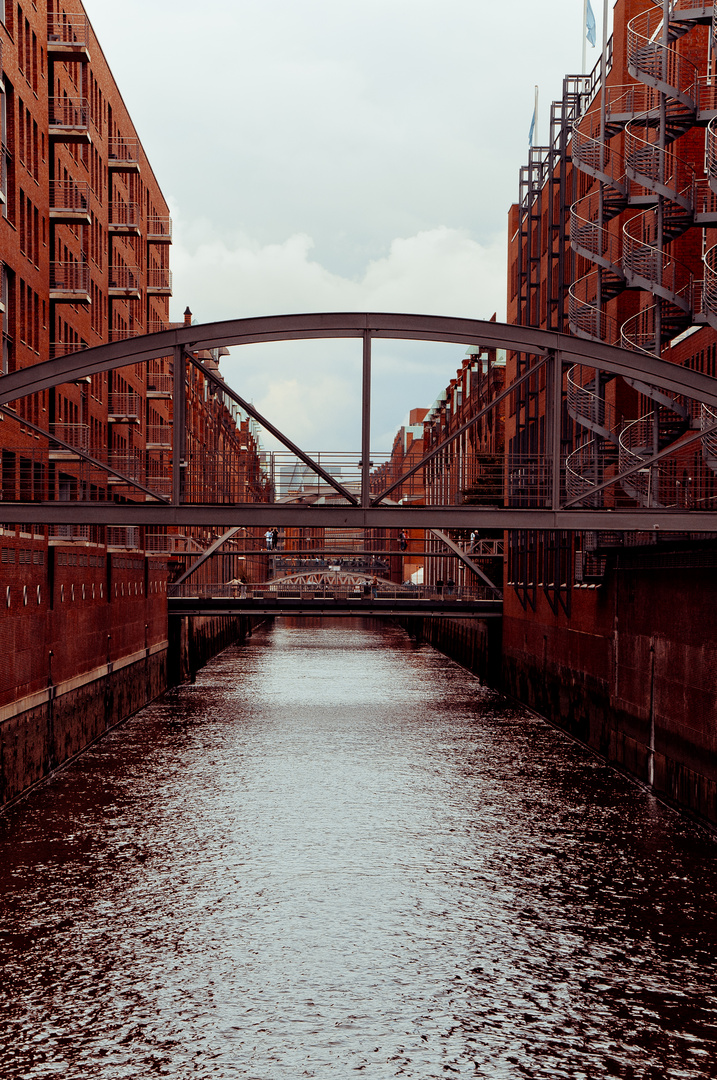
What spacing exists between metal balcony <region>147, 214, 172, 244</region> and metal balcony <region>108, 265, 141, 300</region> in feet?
26.6

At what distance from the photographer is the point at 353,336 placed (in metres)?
20.3

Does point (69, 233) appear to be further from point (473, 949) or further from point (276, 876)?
point (473, 949)

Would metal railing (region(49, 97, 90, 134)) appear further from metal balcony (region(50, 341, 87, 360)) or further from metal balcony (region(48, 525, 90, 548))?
metal balcony (region(48, 525, 90, 548))

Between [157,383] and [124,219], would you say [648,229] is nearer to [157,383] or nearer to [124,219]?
[124,219]

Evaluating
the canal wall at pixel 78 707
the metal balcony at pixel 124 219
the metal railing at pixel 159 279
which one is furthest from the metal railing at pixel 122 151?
the canal wall at pixel 78 707

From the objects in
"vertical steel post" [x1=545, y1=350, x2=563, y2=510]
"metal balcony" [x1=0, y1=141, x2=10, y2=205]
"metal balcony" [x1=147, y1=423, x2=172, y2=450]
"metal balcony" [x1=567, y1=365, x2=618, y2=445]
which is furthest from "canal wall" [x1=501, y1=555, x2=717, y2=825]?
"metal balcony" [x1=147, y1=423, x2=172, y2=450]

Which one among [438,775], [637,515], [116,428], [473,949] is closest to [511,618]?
[116,428]

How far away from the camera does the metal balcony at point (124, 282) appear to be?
3978 cm

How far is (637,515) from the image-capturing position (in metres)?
19.9

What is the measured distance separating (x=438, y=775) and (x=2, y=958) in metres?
13.6

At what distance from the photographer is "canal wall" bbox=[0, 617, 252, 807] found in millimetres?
23281

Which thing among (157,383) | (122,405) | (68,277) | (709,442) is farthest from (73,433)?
(709,442)

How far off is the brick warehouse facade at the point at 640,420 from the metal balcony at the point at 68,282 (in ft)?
36.4

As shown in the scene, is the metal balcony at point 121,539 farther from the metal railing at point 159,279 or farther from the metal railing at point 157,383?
the metal railing at point 159,279
